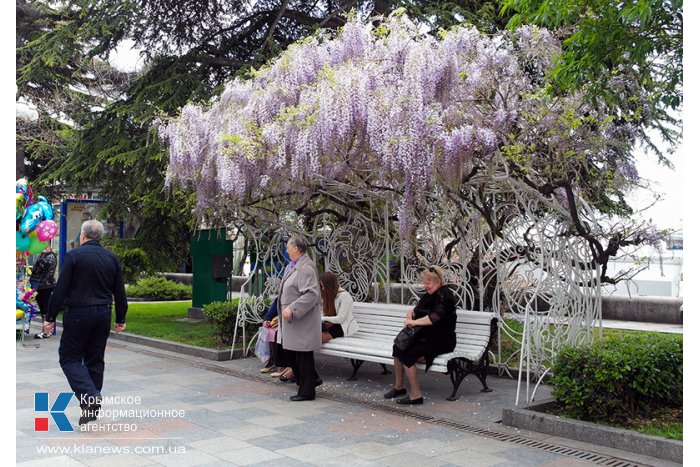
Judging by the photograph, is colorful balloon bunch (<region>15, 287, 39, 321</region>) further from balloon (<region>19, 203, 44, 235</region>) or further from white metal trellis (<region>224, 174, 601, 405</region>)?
white metal trellis (<region>224, 174, 601, 405</region>)

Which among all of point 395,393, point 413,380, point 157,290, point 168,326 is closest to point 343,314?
point 395,393

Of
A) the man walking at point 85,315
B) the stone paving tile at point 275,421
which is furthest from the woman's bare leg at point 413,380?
the man walking at point 85,315

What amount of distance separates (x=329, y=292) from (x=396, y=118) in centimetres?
245

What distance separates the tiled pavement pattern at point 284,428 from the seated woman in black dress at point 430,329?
0.36m

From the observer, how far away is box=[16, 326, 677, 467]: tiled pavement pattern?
501cm

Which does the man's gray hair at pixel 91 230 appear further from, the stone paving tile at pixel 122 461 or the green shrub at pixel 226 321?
the green shrub at pixel 226 321

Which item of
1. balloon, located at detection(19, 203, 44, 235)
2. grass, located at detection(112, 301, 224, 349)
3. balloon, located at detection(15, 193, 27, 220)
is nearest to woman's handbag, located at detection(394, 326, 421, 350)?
grass, located at detection(112, 301, 224, 349)

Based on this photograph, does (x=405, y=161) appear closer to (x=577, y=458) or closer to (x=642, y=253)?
(x=577, y=458)

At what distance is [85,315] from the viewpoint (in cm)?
584

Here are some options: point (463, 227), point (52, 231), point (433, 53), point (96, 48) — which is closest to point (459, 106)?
point (433, 53)

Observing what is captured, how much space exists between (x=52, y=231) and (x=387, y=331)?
5.70 meters

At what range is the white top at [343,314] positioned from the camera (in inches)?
315

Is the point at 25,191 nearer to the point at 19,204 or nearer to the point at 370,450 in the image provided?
the point at 19,204

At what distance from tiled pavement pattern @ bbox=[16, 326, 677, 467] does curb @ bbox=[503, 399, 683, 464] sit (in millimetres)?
81
